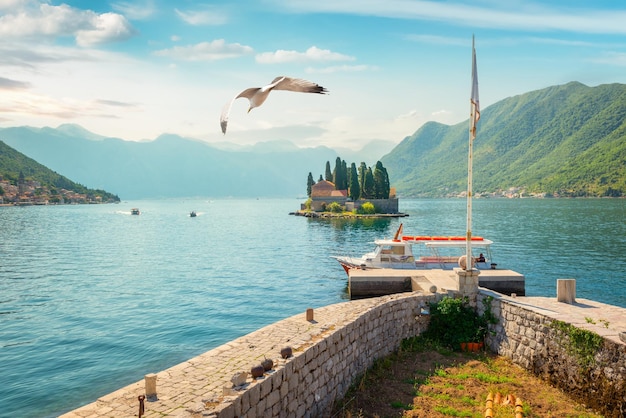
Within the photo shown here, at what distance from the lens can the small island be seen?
411 feet

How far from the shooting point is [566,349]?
1388cm

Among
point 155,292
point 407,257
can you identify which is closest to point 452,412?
point 407,257

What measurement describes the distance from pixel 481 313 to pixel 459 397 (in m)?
5.65

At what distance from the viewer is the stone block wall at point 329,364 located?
32.3ft

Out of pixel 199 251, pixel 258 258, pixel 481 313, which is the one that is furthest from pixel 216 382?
pixel 199 251

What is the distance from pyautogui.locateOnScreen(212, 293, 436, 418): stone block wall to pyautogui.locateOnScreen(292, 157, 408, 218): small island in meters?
102

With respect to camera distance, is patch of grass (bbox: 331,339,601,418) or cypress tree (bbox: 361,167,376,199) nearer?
patch of grass (bbox: 331,339,601,418)

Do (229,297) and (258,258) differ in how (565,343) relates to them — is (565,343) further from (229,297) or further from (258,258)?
(258,258)

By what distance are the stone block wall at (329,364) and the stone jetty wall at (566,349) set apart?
3.22 m

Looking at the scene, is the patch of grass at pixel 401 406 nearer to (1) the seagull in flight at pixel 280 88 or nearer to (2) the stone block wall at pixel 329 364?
(2) the stone block wall at pixel 329 364

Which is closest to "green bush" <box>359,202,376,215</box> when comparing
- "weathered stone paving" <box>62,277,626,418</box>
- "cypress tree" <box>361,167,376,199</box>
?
"cypress tree" <box>361,167,376,199</box>

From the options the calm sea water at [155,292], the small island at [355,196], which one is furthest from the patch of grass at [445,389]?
the small island at [355,196]

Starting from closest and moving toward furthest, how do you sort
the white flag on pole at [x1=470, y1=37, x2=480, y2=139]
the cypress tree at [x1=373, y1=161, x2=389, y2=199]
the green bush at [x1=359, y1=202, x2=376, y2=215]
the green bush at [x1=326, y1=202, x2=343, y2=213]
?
the white flag on pole at [x1=470, y1=37, x2=480, y2=139] → the green bush at [x1=359, y1=202, x2=376, y2=215] → the green bush at [x1=326, y1=202, x2=343, y2=213] → the cypress tree at [x1=373, y1=161, x2=389, y2=199]

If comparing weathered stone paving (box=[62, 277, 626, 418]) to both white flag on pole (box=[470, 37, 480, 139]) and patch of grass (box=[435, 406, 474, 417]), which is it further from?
white flag on pole (box=[470, 37, 480, 139])
